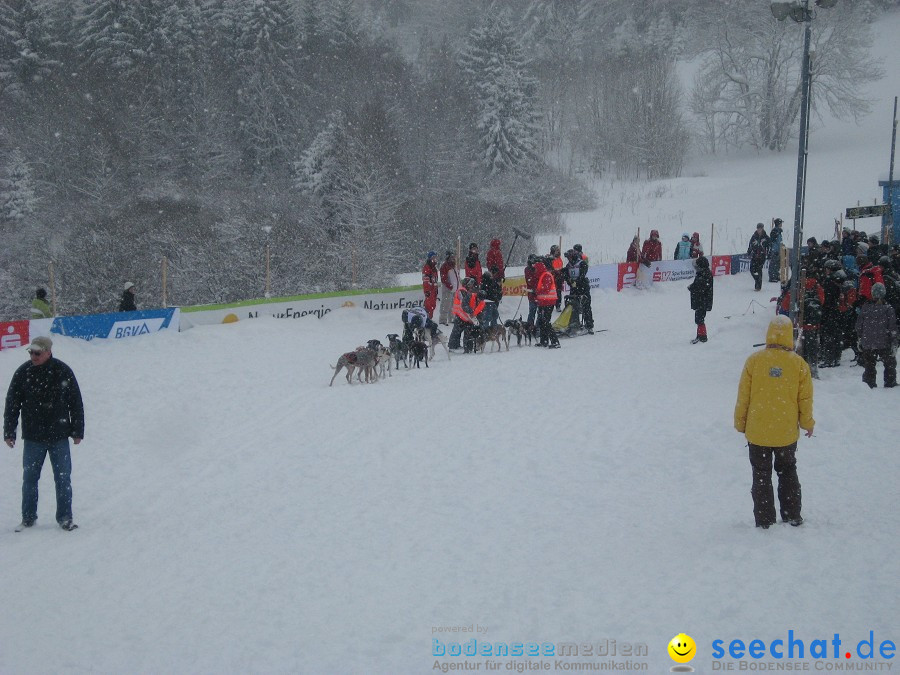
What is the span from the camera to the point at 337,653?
420 cm

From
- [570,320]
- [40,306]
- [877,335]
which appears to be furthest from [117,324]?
[877,335]

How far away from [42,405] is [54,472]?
0.56 meters

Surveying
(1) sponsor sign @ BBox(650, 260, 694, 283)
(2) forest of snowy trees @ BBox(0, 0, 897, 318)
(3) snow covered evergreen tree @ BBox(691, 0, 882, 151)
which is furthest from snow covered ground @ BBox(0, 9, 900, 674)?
(3) snow covered evergreen tree @ BBox(691, 0, 882, 151)

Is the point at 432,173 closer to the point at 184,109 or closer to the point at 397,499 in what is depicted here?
the point at 184,109

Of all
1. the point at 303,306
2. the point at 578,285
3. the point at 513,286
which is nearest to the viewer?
the point at 578,285

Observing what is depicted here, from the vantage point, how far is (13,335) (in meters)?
13.3

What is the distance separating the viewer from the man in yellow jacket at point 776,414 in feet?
17.7

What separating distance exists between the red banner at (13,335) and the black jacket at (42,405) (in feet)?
26.4

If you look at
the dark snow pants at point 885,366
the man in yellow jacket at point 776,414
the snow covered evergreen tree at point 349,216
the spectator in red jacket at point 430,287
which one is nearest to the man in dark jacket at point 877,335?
the dark snow pants at point 885,366

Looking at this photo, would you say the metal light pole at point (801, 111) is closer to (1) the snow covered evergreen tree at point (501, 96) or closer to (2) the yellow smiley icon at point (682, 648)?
(2) the yellow smiley icon at point (682, 648)

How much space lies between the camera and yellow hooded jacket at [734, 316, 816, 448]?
17.7 feet

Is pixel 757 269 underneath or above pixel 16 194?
underneath

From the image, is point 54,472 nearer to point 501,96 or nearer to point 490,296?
point 490,296

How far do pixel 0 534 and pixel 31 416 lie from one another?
1016mm
